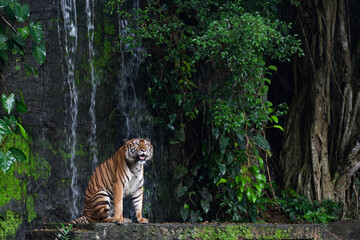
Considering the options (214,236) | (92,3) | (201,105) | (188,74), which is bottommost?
(214,236)

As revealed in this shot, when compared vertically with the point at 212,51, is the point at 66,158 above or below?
below

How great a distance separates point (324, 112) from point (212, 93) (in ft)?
7.77

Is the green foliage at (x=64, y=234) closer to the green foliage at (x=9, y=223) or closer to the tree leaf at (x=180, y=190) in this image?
the green foliage at (x=9, y=223)

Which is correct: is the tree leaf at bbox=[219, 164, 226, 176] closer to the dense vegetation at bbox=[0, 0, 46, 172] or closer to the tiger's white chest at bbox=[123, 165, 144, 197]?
the tiger's white chest at bbox=[123, 165, 144, 197]

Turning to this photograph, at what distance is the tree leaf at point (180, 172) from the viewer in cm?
745

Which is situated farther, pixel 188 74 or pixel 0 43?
pixel 188 74

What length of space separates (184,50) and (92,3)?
5.44 feet

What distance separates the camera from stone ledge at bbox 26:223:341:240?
4.75 metres

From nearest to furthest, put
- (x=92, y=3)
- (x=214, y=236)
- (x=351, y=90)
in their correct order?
(x=214, y=236) → (x=92, y=3) → (x=351, y=90)

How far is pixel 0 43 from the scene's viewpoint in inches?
216

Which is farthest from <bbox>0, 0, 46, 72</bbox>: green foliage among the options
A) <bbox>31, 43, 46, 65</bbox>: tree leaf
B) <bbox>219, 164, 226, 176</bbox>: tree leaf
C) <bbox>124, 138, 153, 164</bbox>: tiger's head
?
<bbox>219, 164, 226, 176</bbox>: tree leaf

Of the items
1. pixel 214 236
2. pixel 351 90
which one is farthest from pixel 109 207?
pixel 351 90

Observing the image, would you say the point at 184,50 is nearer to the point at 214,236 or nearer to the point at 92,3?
the point at 92,3

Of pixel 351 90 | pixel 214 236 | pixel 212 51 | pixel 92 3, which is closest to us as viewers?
pixel 214 236
